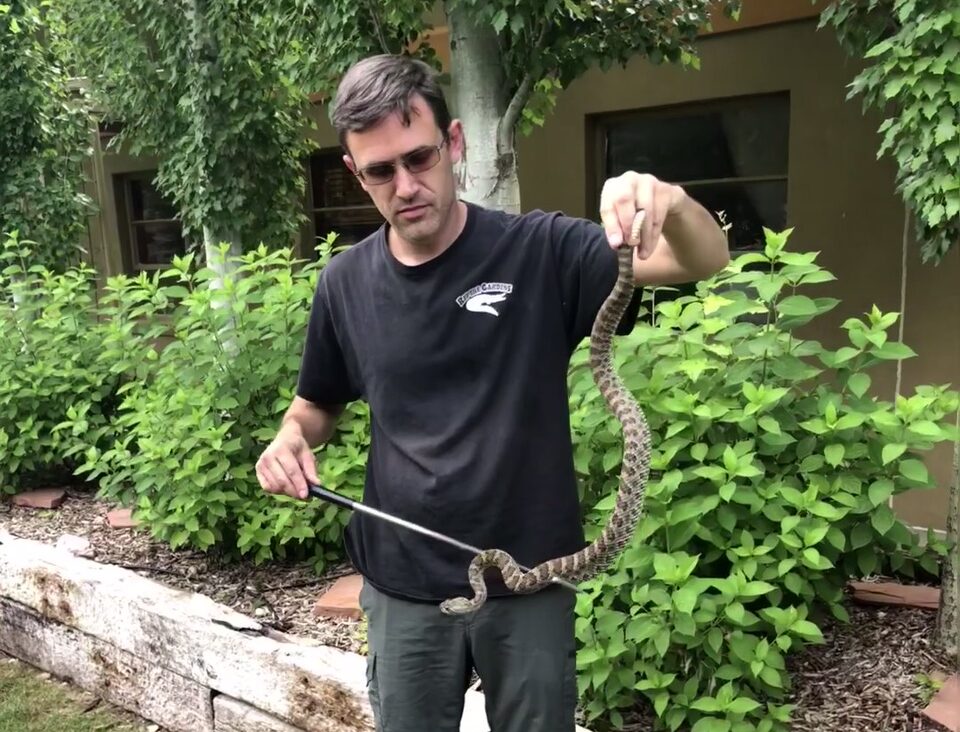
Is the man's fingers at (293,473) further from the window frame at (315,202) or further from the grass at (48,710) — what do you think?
the window frame at (315,202)

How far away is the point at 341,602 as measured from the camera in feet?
12.6

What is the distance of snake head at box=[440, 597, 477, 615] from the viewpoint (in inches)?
75.0

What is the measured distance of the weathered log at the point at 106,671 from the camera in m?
3.69

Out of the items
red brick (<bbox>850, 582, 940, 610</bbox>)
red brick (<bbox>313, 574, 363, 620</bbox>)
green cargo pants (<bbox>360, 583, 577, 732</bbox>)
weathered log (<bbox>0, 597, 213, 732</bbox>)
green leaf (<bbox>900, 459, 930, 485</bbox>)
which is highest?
green leaf (<bbox>900, 459, 930, 485</bbox>)

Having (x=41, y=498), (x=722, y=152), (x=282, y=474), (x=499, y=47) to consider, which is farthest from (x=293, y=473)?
(x=722, y=152)

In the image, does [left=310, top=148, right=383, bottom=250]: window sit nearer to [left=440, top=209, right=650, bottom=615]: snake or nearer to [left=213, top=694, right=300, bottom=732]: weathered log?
[left=213, top=694, right=300, bottom=732]: weathered log

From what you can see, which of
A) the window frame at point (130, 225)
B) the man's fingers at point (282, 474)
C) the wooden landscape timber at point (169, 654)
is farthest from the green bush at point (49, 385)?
the window frame at point (130, 225)

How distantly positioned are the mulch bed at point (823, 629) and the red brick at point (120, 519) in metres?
0.05

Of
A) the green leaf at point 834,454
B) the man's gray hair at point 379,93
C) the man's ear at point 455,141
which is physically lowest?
the green leaf at point 834,454

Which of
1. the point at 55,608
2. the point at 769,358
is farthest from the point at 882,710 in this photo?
the point at 55,608

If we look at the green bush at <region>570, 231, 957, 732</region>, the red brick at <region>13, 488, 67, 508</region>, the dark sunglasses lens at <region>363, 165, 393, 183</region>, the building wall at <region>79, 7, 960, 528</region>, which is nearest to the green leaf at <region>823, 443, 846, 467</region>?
the green bush at <region>570, 231, 957, 732</region>

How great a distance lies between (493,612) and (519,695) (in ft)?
0.70

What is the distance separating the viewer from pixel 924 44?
9.73 ft

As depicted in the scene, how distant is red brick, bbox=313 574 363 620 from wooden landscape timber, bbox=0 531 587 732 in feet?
0.92
